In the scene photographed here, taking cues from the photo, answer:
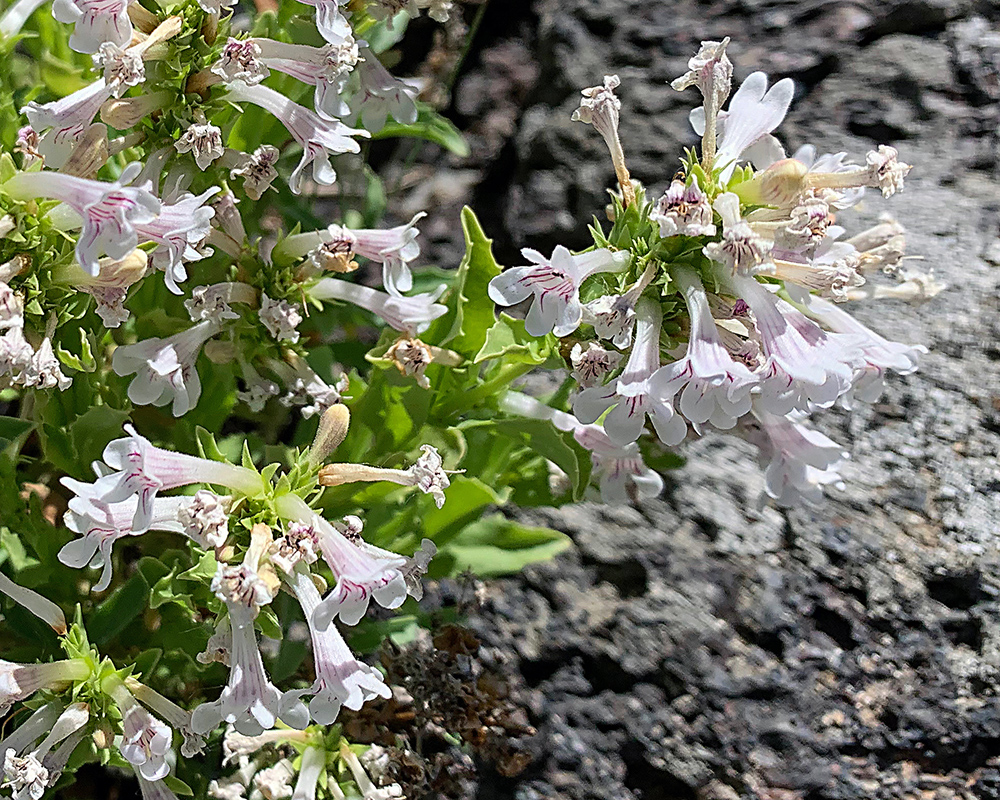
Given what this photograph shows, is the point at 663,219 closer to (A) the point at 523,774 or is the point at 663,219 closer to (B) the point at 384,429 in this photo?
(B) the point at 384,429

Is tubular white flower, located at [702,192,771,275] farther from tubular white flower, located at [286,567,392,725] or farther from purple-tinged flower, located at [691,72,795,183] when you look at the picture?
tubular white flower, located at [286,567,392,725]

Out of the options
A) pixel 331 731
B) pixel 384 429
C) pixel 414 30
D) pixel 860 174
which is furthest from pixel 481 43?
pixel 331 731

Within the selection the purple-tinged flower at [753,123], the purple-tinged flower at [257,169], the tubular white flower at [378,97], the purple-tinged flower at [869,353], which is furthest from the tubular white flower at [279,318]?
the purple-tinged flower at [869,353]

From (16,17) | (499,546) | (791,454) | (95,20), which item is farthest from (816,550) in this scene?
(16,17)

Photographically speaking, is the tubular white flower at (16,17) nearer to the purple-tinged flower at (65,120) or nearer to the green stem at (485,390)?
the purple-tinged flower at (65,120)

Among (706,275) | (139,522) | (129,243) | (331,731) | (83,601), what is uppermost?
(129,243)

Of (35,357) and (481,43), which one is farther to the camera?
(481,43)
